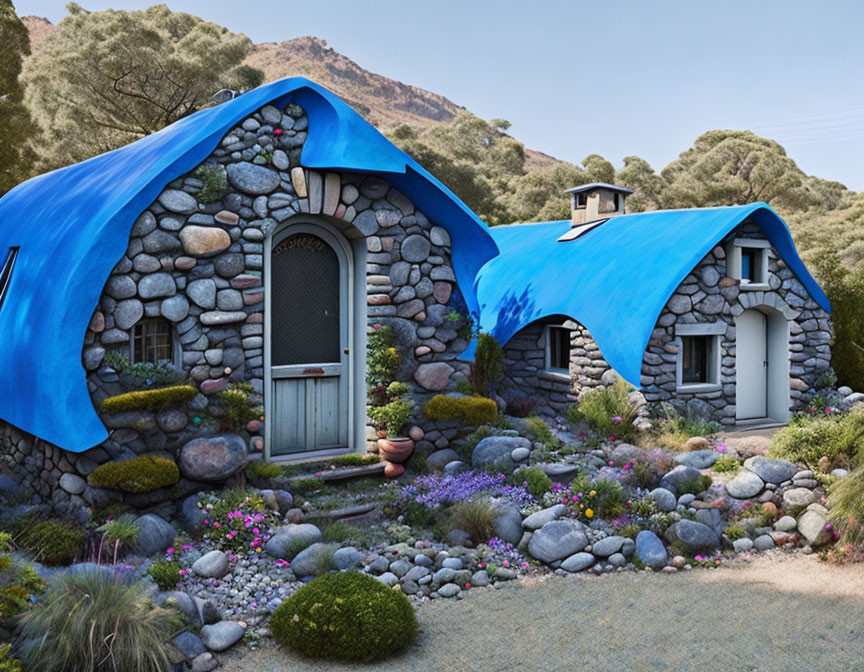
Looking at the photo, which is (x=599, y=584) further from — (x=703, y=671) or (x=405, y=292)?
(x=405, y=292)

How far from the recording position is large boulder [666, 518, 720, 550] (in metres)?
6.59

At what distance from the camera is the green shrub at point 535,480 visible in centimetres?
737

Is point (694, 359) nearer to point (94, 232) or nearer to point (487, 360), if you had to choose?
point (487, 360)

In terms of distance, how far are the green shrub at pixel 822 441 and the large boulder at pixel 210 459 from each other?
5812mm

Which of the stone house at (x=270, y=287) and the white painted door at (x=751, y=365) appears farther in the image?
the white painted door at (x=751, y=365)

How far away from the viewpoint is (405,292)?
27.4 ft

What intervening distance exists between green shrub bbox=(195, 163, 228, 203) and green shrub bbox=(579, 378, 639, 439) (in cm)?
611

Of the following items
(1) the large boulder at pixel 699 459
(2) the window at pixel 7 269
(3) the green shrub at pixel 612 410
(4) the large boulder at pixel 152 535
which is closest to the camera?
(4) the large boulder at pixel 152 535

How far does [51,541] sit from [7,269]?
4076 mm

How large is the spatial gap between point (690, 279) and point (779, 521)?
491cm

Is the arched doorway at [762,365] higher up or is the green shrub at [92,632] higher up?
the arched doorway at [762,365]

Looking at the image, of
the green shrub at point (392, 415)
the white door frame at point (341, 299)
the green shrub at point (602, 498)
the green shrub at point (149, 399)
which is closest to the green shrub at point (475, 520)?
the green shrub at point (602, 498)

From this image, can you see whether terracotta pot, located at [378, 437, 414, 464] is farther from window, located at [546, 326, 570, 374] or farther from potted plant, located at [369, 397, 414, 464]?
window, located at [546, 326, 570, 374]

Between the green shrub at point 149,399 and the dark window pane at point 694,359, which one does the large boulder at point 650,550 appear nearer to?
the green shrub at point 149,399
